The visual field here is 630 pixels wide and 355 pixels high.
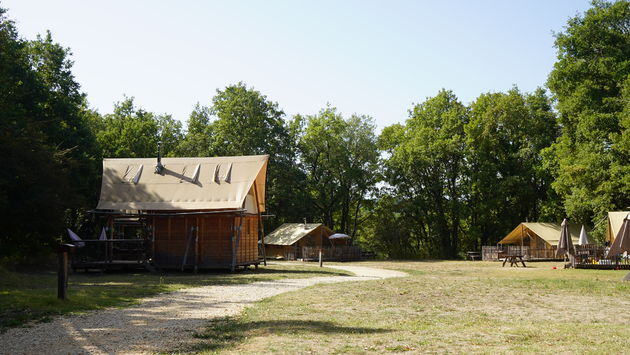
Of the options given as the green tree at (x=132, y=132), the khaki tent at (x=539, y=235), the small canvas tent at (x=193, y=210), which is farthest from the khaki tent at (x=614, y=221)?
the green tree at (x=132, y=132)

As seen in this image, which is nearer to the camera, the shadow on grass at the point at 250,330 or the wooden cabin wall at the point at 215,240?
the shadow on grass at the point at 250,330

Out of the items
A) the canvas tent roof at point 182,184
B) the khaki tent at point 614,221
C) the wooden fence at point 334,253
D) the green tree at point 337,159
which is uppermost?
the green tree at point 337,159

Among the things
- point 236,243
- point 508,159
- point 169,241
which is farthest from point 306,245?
point 508,159

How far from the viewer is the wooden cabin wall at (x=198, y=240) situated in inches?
1193

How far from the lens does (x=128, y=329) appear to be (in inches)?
405

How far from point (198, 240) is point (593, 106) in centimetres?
3015

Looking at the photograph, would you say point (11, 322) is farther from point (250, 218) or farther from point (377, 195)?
point (377, 195)

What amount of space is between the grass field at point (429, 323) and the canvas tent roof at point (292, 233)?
30.9 metres

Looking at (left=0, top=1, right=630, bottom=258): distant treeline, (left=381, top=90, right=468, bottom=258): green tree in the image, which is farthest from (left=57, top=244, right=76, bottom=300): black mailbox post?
(left=381, top=90, right=468, bottom=258): green tree

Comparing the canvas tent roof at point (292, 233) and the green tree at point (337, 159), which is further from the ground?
the green tree at point (337, 159)

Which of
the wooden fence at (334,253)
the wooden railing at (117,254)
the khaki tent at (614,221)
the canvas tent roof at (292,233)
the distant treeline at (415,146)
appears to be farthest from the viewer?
the canvas tent roof at (292,233)

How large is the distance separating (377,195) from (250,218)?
101 feet

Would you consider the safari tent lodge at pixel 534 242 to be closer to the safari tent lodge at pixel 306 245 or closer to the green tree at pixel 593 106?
the green tree at pixel 593 106

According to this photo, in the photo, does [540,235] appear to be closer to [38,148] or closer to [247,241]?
[247,241]
